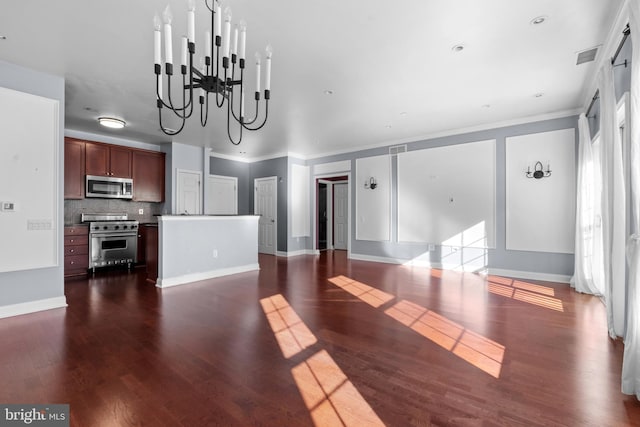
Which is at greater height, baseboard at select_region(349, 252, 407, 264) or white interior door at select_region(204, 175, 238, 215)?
white interior door at select_region(204, 175, 238, 215)

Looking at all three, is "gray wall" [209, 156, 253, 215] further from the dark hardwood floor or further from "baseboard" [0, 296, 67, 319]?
"baseboard" [0, 296, 67, 319]

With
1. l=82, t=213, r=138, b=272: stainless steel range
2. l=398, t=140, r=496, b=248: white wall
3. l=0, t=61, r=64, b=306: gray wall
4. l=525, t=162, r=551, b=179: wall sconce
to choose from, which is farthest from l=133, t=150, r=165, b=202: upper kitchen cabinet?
l=525, t=162, r=551, b=179: wall sconce

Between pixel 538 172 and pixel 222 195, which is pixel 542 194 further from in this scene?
pixel 222 195

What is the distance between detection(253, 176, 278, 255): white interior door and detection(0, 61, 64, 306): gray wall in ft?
16.6

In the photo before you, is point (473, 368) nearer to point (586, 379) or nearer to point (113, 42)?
point (586, 379)

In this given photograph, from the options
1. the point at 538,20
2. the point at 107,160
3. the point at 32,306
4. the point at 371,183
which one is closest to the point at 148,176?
the point at 107,160

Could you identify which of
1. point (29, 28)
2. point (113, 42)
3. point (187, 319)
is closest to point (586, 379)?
point (187, 319)

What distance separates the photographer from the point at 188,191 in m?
7.29

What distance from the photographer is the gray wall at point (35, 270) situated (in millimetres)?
3359

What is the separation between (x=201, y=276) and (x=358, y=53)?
422 centimetres

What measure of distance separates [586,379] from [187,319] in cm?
351

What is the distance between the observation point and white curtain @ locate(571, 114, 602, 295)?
167 inches

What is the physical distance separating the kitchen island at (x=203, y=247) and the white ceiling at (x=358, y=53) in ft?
6.21

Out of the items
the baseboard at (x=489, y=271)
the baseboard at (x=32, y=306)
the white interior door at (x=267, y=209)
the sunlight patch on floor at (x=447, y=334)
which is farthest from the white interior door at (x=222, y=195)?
the sunlight patch on floor at (x=447, y=334)
